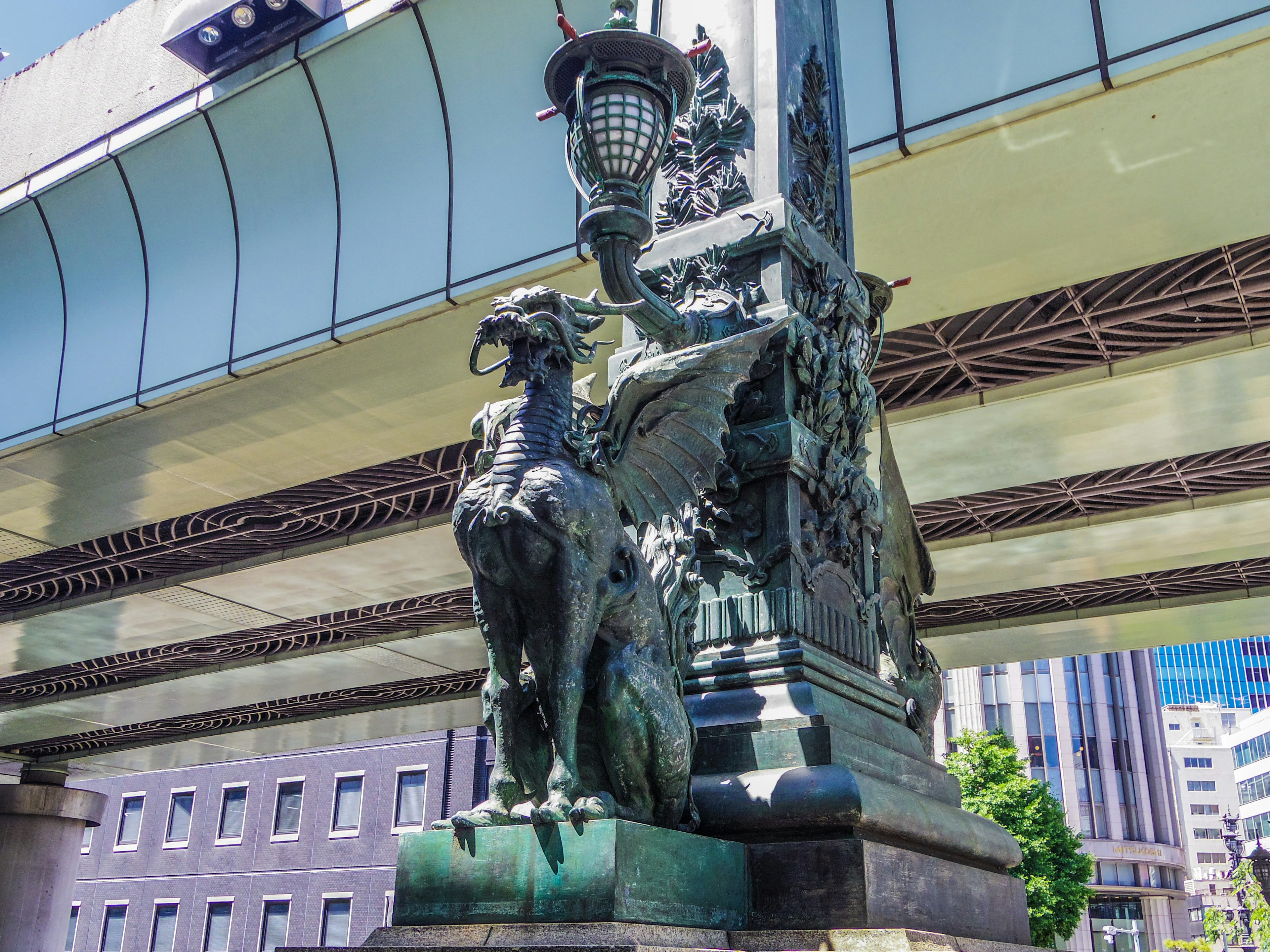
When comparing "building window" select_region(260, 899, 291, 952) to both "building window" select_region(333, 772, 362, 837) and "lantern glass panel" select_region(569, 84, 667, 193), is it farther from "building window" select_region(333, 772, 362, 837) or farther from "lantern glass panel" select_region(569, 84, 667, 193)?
"lantern glass panel" select_region(569, 84, 667, 193)

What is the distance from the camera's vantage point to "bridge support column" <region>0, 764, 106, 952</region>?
27656 millimetres

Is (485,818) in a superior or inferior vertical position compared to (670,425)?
inferior

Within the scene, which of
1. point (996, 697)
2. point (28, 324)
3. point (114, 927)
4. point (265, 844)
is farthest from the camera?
point (996, 697)

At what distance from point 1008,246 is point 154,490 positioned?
1146cm

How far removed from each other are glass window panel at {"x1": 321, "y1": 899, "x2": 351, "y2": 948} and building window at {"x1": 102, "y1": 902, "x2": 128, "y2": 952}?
9.85 m

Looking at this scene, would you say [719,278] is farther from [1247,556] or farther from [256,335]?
[1247,556]

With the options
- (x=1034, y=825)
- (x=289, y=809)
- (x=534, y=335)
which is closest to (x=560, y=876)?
(x=534, y=335)

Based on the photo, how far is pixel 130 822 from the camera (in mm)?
45562

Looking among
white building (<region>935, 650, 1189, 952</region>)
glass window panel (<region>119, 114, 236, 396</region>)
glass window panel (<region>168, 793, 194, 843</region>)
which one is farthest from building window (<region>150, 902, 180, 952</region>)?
white building (<region>935, 650, 1189, 952</region>)

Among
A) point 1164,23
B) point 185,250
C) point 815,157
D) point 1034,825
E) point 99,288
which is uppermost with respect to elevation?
point 185,250

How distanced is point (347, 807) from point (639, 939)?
39.9m

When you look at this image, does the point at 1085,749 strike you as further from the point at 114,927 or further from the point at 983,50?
the point at 983,50

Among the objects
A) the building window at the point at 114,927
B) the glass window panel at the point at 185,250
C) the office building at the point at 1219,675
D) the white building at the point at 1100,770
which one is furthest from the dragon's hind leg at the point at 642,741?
the office building at the point at 1219,675

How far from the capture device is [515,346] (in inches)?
146
